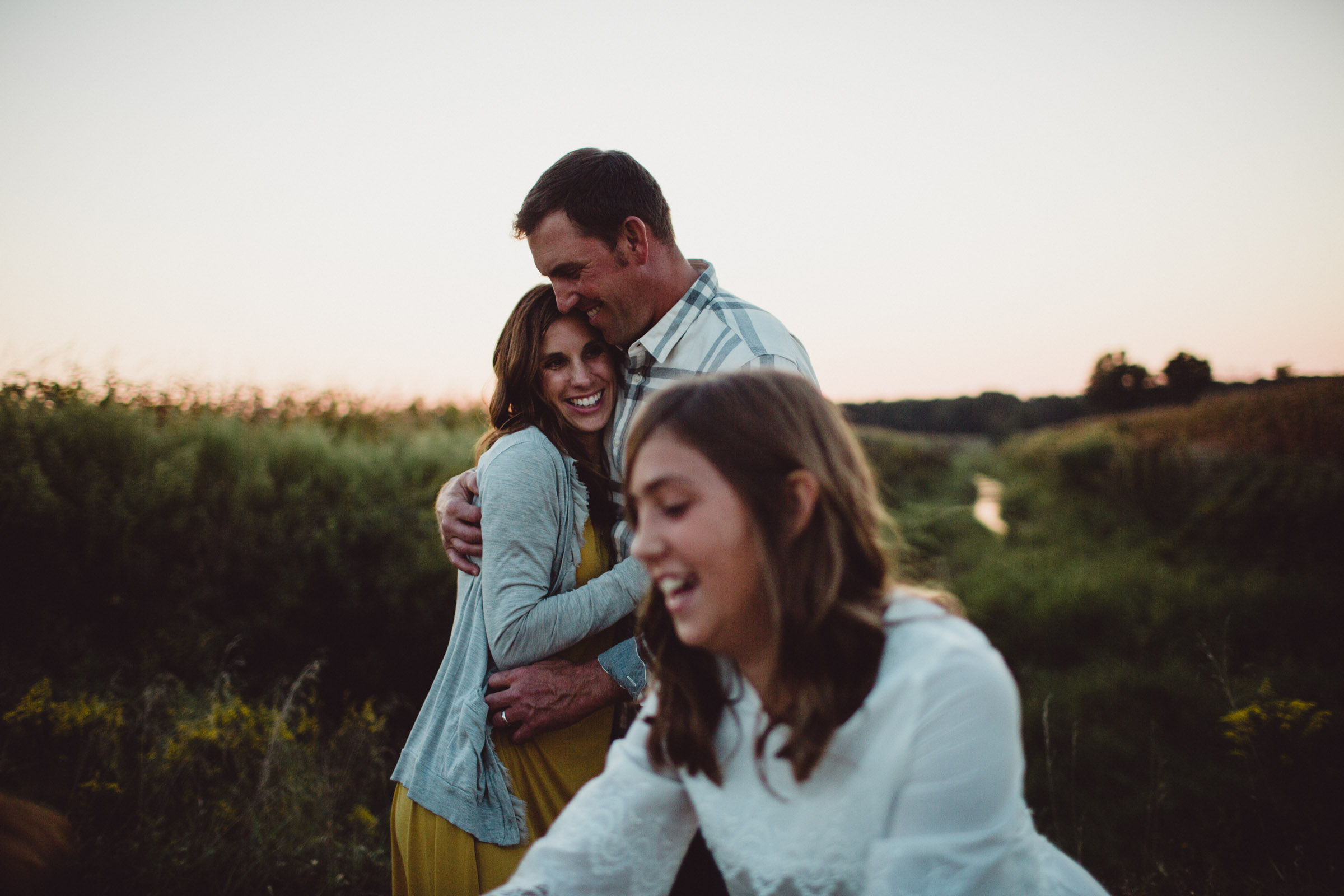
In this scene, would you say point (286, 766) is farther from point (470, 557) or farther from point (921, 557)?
point (921, 557)

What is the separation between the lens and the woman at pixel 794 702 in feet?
3.93

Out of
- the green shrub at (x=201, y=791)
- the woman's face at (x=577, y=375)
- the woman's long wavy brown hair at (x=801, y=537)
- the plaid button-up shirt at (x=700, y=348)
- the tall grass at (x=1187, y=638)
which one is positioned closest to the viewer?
Result: the woman's long wavy brown hair at (x=801, y=537)

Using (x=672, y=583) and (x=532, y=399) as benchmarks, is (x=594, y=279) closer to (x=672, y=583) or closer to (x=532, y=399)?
(x=532, y=399)

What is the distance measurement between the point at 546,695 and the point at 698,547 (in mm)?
1017

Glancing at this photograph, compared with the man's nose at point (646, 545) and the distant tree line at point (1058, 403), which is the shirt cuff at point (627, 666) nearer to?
the man's nose at point (646, 545)

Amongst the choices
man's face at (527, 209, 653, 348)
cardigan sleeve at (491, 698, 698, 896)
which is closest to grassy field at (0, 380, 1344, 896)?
cardigan sleeve at (491, 698, 698, 896)

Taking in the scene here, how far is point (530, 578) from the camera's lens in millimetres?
2107

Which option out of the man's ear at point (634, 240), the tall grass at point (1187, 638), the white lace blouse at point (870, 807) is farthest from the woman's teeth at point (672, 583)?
the tall grass at point (1187, 638)

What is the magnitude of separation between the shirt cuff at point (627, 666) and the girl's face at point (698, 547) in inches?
34.1

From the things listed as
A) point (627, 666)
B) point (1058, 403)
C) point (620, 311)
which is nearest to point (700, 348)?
point (620, 311)

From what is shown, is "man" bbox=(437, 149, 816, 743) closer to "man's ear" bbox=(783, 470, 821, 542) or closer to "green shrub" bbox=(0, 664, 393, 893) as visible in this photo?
"man's ear" bbox=(783, 470, 821, 542)

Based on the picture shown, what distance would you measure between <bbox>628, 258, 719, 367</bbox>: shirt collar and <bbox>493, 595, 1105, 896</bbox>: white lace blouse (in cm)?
139

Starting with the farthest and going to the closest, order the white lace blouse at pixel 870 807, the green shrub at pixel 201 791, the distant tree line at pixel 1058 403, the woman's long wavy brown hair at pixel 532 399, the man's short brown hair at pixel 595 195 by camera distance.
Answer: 1. the distant tree line at pixel 1058 403
2. the green shrub at pixel 201 791
3. the man's short brown hair at pixel 595 195
4. the woman's long wavy brown hair at pixel 532 399
5. the white lace blouse at pixel 870 807

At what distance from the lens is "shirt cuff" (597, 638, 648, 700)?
220cm
